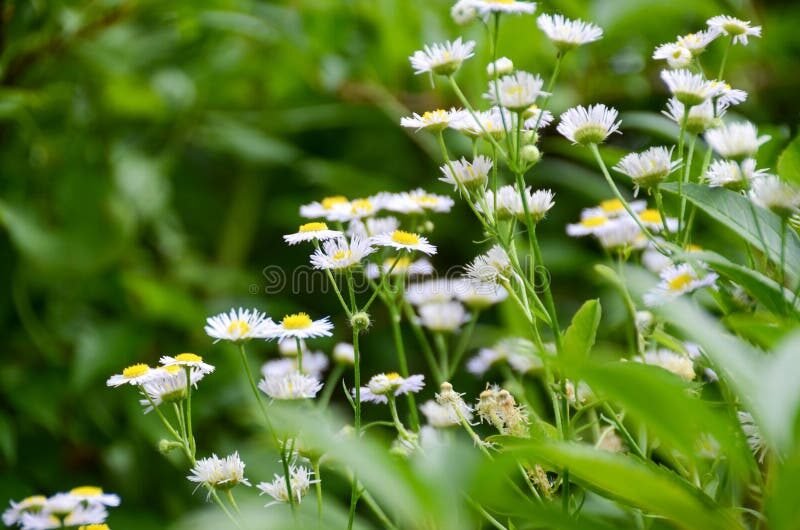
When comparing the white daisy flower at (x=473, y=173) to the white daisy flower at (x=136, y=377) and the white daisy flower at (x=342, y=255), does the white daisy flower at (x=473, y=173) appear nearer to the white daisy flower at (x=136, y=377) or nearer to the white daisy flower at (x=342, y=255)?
the white daisy flower at (x=342, y=255)

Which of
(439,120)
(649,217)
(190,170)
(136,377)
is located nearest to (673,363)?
(649,217)

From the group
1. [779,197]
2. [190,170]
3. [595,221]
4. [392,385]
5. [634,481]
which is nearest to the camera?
[634,481]

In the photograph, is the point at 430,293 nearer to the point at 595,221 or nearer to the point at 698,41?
the point at 595,221

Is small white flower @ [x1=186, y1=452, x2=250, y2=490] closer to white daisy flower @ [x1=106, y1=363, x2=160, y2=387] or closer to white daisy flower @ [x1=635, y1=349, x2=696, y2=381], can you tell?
white daisy flower @ [x1=106, y1=363, x2=160, y2=387]

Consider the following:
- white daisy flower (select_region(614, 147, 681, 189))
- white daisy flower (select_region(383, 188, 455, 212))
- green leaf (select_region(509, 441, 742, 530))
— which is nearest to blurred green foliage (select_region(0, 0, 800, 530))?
white daisy flower (select_region(383, 188, 455, 212))

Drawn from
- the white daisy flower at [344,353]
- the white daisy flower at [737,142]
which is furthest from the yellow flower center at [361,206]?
the white daisy flower at [737,142]

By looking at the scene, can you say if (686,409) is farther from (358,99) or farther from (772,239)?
(358,99)
